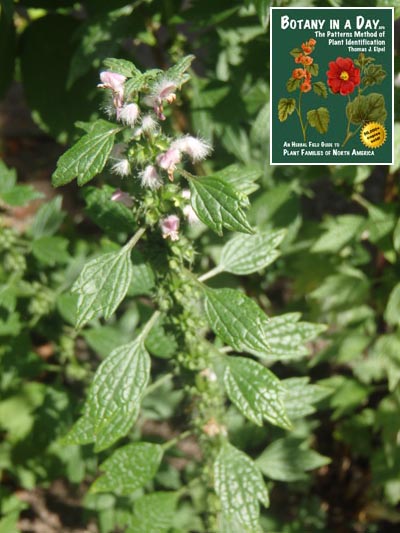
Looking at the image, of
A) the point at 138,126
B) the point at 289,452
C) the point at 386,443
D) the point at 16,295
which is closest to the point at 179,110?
the point at 16,295

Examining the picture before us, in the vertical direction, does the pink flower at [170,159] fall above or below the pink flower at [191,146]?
below

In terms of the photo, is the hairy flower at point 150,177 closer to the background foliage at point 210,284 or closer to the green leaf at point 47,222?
the background foliage at point 210,284

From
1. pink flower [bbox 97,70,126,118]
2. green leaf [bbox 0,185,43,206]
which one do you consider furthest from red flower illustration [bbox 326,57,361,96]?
green leaf [bbox 0,185,43,206]

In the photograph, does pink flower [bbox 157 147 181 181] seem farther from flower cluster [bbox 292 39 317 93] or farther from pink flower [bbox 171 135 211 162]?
flower cluster [bbox 292 39 317 93]

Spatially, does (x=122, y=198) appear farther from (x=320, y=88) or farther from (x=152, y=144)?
(x=320, y=88)

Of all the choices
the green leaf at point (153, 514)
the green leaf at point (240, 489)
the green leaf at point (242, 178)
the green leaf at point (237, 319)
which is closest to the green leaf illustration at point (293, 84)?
the green leaf at point (242, 178)

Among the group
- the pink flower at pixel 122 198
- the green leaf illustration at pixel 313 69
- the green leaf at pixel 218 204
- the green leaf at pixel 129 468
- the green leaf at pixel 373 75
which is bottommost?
the green leaf at pixel 129 468

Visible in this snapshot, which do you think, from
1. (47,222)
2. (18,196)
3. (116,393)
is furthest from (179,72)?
(47,222)
